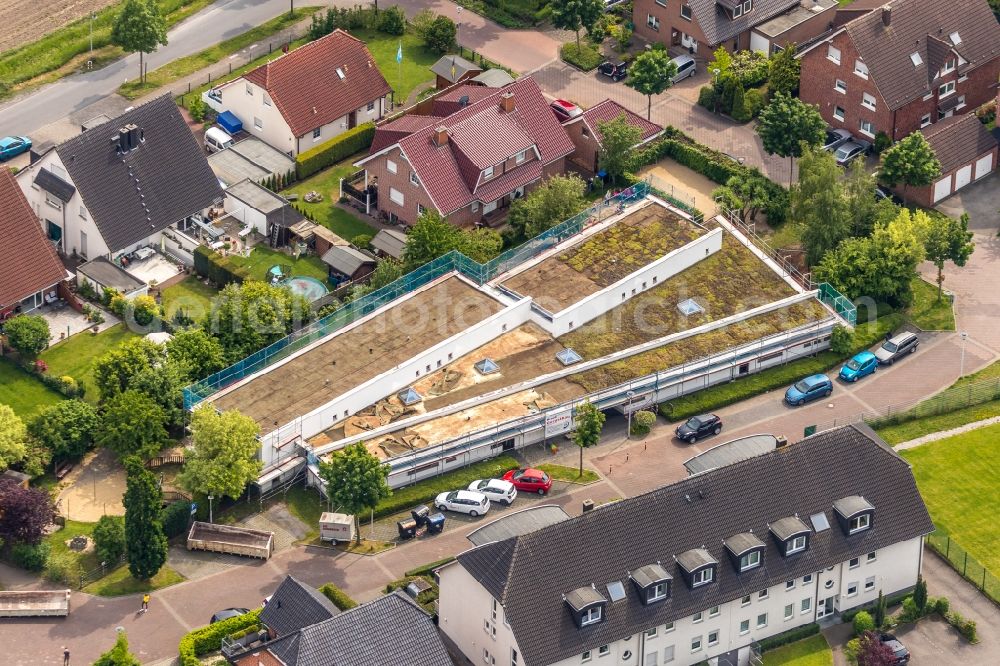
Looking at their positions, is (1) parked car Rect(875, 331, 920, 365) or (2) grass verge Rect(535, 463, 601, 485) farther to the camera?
(1) parked car Rect(875, 331, 920, 365)

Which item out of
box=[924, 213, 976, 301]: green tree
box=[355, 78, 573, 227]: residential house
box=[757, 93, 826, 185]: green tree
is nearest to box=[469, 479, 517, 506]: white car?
box=[355, 78, 573, 227]: residential house

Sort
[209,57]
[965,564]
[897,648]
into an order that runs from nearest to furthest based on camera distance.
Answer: [897,648] < [965,564] < [209,57]

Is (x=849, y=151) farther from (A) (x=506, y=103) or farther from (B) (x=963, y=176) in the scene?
(A) (x=506, y=103)

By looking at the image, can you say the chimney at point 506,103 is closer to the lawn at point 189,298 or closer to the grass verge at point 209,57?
the lawn at point 189,298

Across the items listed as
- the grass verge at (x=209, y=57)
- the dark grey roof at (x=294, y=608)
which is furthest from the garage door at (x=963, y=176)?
the dark grey roof at (x=294, y=608)

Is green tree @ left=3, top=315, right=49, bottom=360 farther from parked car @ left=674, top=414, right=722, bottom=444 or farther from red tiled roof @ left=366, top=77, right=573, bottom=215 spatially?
parked car @ left=674, top=414, right=722, bottom=444

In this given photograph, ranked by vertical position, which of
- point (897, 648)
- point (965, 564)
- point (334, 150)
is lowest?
point (965, 564)

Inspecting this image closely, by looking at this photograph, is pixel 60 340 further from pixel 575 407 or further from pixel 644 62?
pixel 644 62

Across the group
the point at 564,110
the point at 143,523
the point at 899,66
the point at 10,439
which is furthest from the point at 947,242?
the point at 10,439
